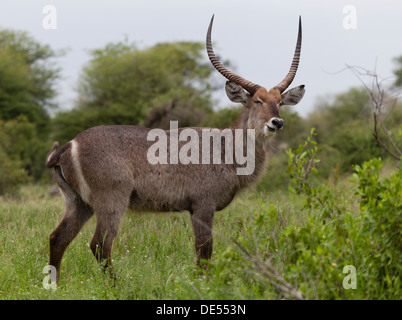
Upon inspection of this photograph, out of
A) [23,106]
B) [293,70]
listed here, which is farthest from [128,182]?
[23,106]

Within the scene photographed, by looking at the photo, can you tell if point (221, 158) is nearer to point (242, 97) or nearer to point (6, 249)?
point (242, 97)

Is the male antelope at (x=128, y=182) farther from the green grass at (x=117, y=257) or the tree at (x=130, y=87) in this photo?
the tree at (x=130, y=87)

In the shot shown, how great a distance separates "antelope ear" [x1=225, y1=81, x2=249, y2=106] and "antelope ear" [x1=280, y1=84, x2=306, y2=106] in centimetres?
41

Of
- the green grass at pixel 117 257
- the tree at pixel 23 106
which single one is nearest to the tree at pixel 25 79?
the tree at pixel 23 106

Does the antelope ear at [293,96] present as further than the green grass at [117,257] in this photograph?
Yes

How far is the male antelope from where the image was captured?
4926mm

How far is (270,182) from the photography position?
1096 centimetres

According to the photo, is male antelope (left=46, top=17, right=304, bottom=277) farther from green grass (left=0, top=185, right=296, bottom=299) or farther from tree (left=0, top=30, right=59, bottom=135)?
tree (left=0, top=30, right=59, bottom=135)

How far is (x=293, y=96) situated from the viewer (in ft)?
19.2

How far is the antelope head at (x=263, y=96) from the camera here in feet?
17.7

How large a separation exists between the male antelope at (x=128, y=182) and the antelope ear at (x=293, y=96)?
0.95ft

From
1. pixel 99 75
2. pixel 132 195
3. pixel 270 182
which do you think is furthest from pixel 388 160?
pixel 99 75
